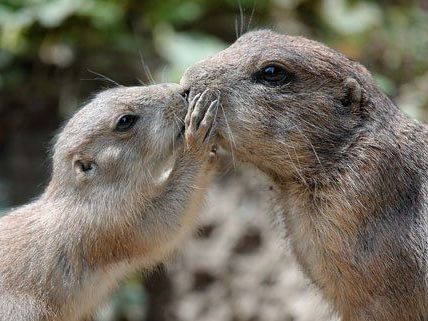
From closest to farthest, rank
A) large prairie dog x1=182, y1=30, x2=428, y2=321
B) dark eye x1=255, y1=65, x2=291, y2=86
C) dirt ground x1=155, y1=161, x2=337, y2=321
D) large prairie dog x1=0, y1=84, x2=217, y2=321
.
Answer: large prairie dog x1=182, y1=30, x2=428, y2=321
dark eye x1=255, y1=65, x2=291, y2=86
large prairie dog x1=0, y1=84, x2=217, y2=321
dirt ground x1=155, y1=161, x2=337, y2=321

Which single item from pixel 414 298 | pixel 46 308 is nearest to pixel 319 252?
pixel 414 298

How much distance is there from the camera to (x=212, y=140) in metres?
5.66

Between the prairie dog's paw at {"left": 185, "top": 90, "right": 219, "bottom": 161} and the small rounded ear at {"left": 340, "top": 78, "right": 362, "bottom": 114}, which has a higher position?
the small rounded ear at {"left": 340, "top": 78, "right": 362, "bottom": 114}

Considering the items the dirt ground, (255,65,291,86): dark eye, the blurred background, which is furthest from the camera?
the blurred background

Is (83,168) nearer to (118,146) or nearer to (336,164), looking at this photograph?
(118,146)

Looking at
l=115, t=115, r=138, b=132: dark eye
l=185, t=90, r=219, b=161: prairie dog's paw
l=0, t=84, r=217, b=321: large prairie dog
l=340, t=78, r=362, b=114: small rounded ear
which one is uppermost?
l=340, t=78, r=362, b=114: small rounded ear

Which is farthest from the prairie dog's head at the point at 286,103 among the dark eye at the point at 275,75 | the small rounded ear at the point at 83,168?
the small rounded ear at the point at 83,168

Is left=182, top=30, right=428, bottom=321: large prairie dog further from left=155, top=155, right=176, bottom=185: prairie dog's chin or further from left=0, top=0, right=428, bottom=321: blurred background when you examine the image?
left=0, top=0, right=428, bottom=321: blurred background

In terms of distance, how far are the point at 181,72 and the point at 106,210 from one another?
373cm

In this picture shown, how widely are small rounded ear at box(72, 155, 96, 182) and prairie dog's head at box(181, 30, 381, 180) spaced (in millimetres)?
958

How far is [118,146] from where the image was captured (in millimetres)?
6148

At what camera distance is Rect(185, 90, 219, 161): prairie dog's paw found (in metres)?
5.50

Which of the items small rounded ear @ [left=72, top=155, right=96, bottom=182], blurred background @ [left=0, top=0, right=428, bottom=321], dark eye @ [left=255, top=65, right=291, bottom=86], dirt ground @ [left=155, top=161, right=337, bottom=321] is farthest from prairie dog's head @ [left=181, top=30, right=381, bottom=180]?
blurred background @ [left=0, top=0, right=428, bottom=321]

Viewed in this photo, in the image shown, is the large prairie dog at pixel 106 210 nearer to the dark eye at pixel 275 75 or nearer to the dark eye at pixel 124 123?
the dark eye at pixel 124 123
